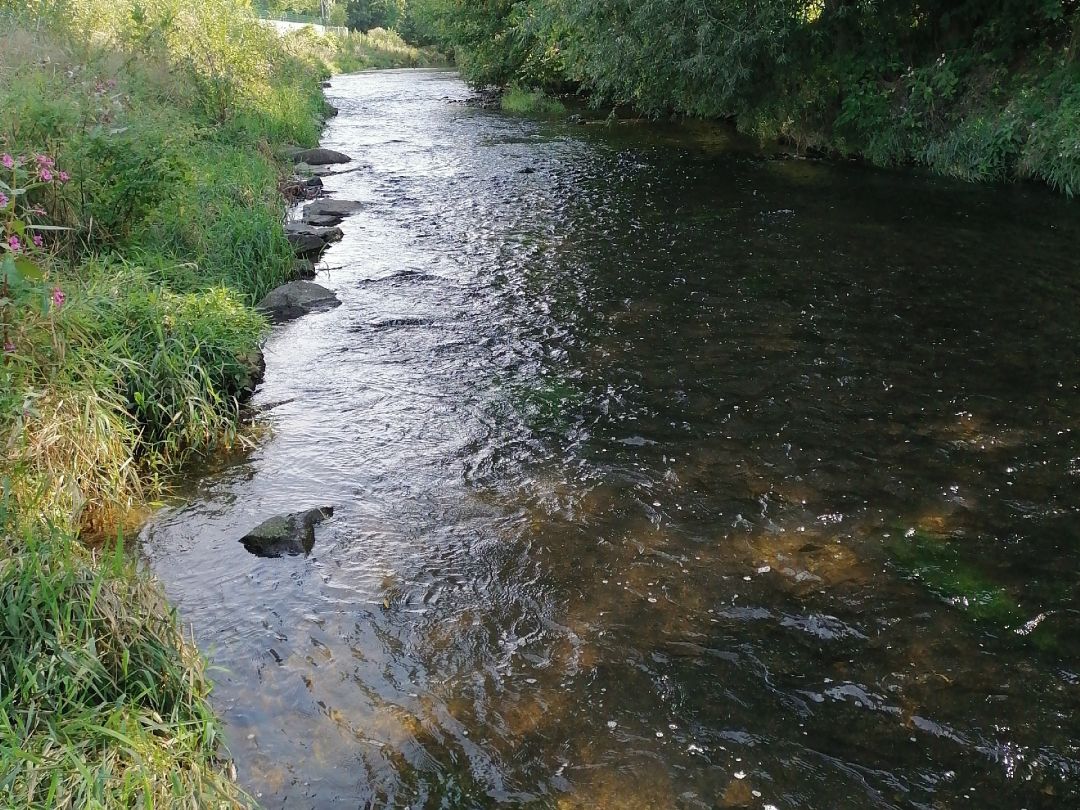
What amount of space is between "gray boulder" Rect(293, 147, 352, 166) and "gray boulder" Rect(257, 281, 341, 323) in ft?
28.8

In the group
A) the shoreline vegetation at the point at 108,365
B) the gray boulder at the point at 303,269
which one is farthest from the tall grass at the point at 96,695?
the gray boulder at the point at 303,269

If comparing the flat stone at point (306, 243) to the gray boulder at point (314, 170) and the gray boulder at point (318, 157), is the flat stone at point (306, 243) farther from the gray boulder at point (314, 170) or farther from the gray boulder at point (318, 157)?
the gray boulder at point (318, 157)

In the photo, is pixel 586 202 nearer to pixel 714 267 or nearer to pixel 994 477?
pixel 714 267

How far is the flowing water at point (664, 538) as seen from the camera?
13.9ft

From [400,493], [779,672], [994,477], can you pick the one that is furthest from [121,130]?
[994,477]

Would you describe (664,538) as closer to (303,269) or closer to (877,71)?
(303,269)

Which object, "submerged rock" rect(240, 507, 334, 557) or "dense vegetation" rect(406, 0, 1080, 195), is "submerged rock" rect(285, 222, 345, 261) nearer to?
"submerged rock" rect(240, 507, 334, 557)

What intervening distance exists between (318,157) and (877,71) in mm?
12304

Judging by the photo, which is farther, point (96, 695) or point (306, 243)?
point (306, 243)

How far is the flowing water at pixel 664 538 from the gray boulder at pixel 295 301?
15.9 inches

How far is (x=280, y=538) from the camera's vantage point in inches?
233

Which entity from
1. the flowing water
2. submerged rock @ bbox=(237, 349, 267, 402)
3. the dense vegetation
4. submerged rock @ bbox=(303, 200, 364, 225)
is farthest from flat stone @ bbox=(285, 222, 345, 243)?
the dense vegetation

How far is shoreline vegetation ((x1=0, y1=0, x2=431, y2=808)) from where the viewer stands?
3.71 m

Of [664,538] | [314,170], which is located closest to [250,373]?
[664,538]
